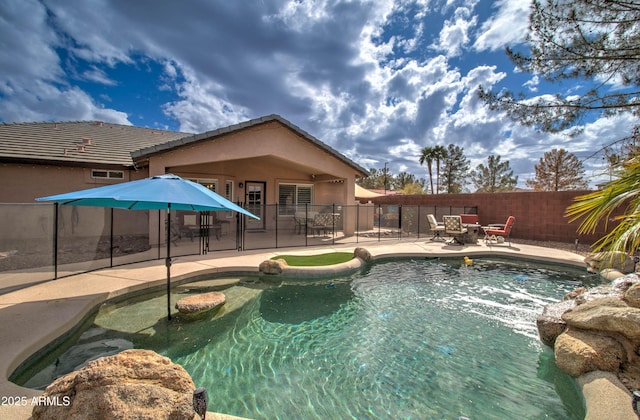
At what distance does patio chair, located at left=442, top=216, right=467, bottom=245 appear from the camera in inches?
452

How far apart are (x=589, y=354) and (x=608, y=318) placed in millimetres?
610

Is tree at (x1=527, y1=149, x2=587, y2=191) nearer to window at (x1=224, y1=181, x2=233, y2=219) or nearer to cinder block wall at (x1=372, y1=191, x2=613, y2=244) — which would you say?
cinder block wall at (x1=372, y1=191, x2=613, y2=244)

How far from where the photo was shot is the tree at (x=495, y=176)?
38.8 metres

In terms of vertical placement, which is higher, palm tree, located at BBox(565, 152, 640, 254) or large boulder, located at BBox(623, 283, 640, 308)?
palm tree, located at BBox(565, 152, 640, 254)

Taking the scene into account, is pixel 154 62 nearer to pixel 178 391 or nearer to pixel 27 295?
pixel 27 295

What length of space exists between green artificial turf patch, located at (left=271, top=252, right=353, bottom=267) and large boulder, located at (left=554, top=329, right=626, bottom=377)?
5.01m

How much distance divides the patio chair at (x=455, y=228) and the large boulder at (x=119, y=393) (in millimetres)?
11617

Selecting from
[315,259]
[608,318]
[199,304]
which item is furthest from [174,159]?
[608,318]

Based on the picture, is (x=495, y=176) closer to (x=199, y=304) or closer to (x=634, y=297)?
(x=634, y=297)

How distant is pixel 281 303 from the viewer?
559cm

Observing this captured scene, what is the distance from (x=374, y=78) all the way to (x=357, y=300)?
1290 centimetres

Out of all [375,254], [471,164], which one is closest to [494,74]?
[375,254]

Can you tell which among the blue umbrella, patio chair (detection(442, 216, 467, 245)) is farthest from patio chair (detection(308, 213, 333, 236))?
the blue umbrella

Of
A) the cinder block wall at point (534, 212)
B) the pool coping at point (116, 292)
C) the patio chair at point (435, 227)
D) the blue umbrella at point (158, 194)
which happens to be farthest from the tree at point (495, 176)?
the blue umbrella at point (158, 194)
